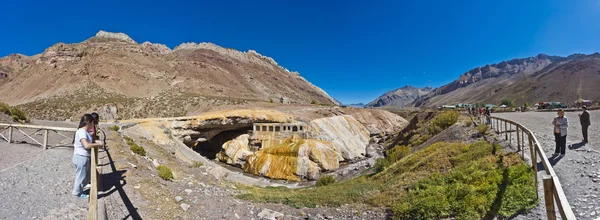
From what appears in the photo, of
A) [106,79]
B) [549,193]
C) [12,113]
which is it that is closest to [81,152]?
[549,193]

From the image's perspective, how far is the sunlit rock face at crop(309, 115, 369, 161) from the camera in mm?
39866

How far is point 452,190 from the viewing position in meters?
8.64

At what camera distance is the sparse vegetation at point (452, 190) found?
7199 millimetres

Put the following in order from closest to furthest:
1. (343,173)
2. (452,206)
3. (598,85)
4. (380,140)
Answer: (452,206), (343,173), (380,140), (598,85)

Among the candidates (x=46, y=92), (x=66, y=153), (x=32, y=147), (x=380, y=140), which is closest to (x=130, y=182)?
(x=66, y=153)

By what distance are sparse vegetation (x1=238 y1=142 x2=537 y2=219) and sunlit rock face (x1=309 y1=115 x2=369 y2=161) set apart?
25180 millimetres

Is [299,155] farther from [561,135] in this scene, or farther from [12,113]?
[12,113]

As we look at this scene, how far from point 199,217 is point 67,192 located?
10.9 feet

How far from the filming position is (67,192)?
22.5ft

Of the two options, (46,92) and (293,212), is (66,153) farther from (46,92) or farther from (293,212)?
(46,92)

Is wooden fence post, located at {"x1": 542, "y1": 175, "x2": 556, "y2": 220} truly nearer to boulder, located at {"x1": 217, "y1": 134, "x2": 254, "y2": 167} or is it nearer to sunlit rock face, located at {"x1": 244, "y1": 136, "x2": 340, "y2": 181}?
sunlit rock face, located at {"x1": 244, "y1": 136, "x2": 340, "y2": 181}

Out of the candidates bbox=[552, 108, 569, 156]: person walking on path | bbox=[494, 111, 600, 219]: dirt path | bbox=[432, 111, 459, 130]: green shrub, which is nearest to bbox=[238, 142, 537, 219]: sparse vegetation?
bbox=[494, 111, 600, 219]: dirt path

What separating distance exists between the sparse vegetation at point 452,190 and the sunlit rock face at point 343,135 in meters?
25.2

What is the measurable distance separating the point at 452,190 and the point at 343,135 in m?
36.5
